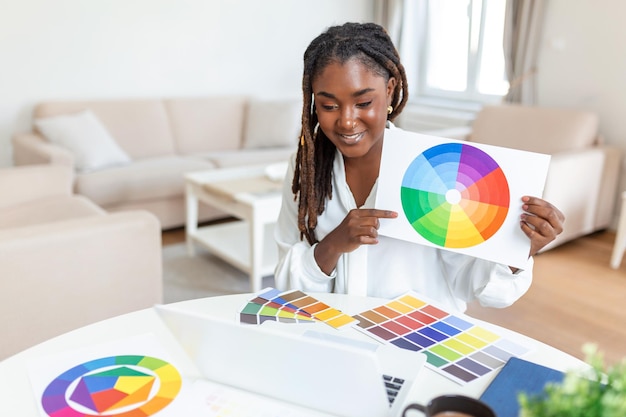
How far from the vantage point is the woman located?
3.79 ft

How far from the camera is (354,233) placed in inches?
45.9

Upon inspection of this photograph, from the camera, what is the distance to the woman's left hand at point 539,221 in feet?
3.34

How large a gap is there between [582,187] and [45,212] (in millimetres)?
3000

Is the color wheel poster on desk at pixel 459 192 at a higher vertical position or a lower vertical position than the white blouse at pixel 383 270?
higher

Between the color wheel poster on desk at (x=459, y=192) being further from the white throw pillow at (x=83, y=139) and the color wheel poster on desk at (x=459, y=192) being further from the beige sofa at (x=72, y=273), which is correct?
the white throw pillow at (x=83, y=139)

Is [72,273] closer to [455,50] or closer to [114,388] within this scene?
[114,388]

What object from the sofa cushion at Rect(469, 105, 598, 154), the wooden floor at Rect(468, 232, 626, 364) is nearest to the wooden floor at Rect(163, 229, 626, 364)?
the wooden floor at Rect(468, 232, 626, 364)

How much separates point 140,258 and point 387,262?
1060 mm

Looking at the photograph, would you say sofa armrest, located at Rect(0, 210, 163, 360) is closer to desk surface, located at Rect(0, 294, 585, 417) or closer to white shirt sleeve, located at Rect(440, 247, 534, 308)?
desk surface, located at Rect(0, 294, 585, 417)

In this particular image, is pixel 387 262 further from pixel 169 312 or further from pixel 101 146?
pixel 101 146

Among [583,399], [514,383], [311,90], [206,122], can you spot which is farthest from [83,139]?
[583,399]

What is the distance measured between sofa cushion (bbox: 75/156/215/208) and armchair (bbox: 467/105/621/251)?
2162 mm

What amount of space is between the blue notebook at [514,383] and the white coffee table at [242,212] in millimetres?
1882

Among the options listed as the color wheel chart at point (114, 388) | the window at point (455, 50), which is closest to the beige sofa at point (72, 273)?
the color wheel chart at point (114, 388)
